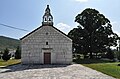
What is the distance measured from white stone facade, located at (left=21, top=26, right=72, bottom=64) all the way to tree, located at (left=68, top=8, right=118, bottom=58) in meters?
15.2

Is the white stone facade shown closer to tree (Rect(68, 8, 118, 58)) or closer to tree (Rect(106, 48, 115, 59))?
tree (Rect(68, 8, 118, 58))

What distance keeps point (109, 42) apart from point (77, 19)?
348 inches

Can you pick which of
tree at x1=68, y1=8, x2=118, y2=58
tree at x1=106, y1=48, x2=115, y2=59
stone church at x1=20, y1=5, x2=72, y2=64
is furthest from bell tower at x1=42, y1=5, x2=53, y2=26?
tree at x1=106, y1=48, x2=115, y2=59

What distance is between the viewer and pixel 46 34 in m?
37.6

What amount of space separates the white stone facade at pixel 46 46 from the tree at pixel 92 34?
15203 mm

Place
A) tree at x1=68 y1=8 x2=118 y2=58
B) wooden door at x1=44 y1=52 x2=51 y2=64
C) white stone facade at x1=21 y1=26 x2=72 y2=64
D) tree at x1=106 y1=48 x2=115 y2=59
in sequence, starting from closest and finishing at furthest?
1. white stone facade at x1=21 y1=26 x2=72 y2=64
2. wooden door at x1=44 y1=52 x2=51 y2=64
3. tree at x1=68 y1=8 x2=118 y2=58
4. tree at x1=106 y1=48 x2=115 y2=59

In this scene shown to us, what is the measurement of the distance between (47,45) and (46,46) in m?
0.22

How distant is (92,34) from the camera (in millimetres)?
53375

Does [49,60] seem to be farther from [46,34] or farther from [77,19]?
[77,19]

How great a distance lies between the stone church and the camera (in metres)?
37.0

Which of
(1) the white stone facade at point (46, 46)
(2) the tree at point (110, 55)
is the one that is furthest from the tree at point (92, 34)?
(1) the white stone facade at point (46, 46)

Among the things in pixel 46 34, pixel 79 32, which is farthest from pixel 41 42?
pixel 79 32

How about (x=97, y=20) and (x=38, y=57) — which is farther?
(x=97, y=20)

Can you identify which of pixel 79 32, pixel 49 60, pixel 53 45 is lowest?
pixel 49 60
